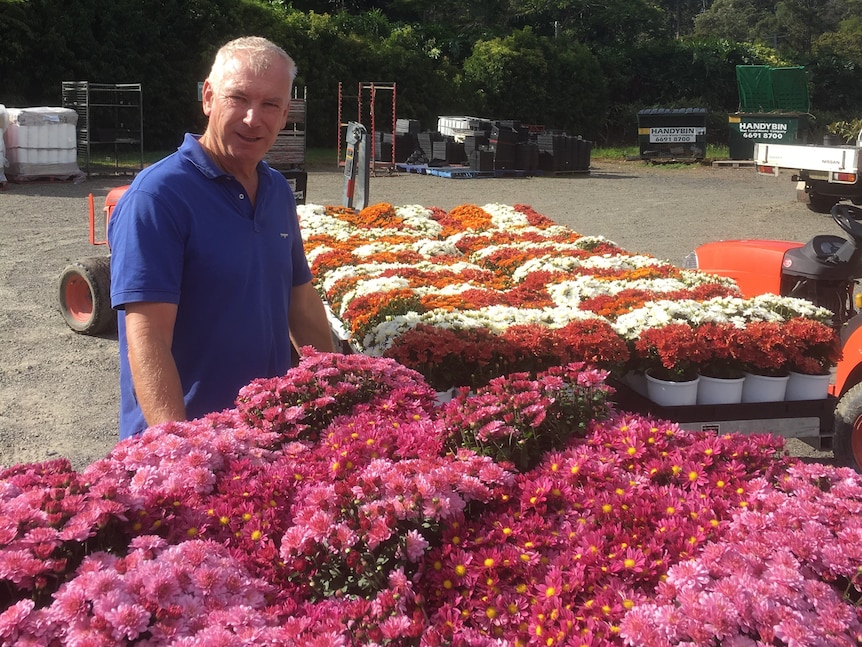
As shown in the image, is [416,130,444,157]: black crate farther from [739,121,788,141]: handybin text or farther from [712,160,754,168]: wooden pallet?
[739,121,788,141]: handybin text

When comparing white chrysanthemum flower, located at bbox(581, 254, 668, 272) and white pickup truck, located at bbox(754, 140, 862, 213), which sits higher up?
white pickup truck, located at bbox(754, 140, 862, 213)

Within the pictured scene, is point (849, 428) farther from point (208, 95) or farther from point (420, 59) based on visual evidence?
point (420, 59)

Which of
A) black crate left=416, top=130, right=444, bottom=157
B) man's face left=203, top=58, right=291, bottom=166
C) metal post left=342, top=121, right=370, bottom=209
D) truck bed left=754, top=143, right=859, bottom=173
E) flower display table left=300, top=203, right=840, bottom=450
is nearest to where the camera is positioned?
man's face left=203, top=58, right=291, bottom=166

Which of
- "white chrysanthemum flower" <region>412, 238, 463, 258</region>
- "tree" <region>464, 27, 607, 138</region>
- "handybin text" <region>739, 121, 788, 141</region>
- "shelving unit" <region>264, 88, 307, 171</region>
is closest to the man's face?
"white chrysanthemum flower" <region>412, 238, 463, 258</region>

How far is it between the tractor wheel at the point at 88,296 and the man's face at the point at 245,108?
5493mm

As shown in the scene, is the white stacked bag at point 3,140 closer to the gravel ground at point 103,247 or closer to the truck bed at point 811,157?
the gravel ground at point 103,247

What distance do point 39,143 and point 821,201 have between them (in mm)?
16265

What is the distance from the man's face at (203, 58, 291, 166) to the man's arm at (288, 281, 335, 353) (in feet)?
2.00

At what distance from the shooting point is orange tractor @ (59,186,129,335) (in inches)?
318

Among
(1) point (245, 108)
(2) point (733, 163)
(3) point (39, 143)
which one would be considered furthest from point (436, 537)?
(2) point (733, 163)

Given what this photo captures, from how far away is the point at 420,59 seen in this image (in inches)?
1325

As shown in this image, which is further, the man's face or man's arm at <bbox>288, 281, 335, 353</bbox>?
man's arm at <bbox>288, 281, 335, 353</bbox>

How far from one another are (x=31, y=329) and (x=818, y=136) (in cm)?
3499

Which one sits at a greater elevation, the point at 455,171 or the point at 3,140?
the point at 3,140
